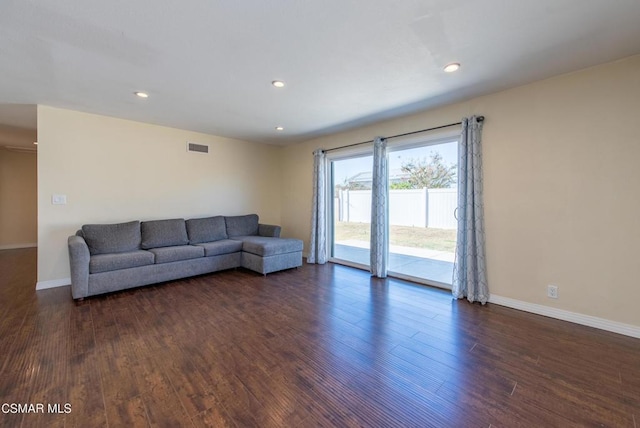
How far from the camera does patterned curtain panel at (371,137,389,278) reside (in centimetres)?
416

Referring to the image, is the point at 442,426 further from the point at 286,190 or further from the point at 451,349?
the point at 286,190

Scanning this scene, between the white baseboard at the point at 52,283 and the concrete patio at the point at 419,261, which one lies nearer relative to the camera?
the white baseboard at the point at 52,283

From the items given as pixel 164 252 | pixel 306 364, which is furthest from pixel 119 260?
pixel 306 364

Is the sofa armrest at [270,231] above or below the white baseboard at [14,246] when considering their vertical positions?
above

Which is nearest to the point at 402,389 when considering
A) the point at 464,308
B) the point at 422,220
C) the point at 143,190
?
the point at 464,308

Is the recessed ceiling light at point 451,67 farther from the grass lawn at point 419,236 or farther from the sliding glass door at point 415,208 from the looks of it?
the grass lawn at point 419,236

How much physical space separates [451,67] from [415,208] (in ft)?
6.51

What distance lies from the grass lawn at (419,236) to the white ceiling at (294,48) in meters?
1.74

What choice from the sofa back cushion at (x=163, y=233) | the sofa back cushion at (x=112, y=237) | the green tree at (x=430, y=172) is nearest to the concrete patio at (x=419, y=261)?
the green tree at (x=430, y=172)

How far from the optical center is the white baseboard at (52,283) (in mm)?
3545

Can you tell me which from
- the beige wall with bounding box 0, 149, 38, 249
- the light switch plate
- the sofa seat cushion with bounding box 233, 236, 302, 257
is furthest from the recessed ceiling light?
the beige wall with bounding box 0, 149, 38, 249

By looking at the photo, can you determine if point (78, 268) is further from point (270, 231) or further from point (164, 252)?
point (270, 231)

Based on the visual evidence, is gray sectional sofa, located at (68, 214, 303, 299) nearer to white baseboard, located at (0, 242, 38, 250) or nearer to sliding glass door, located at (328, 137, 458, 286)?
sliding glass door, located at (328, 137, 458, 286)

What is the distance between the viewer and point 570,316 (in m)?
2.66
